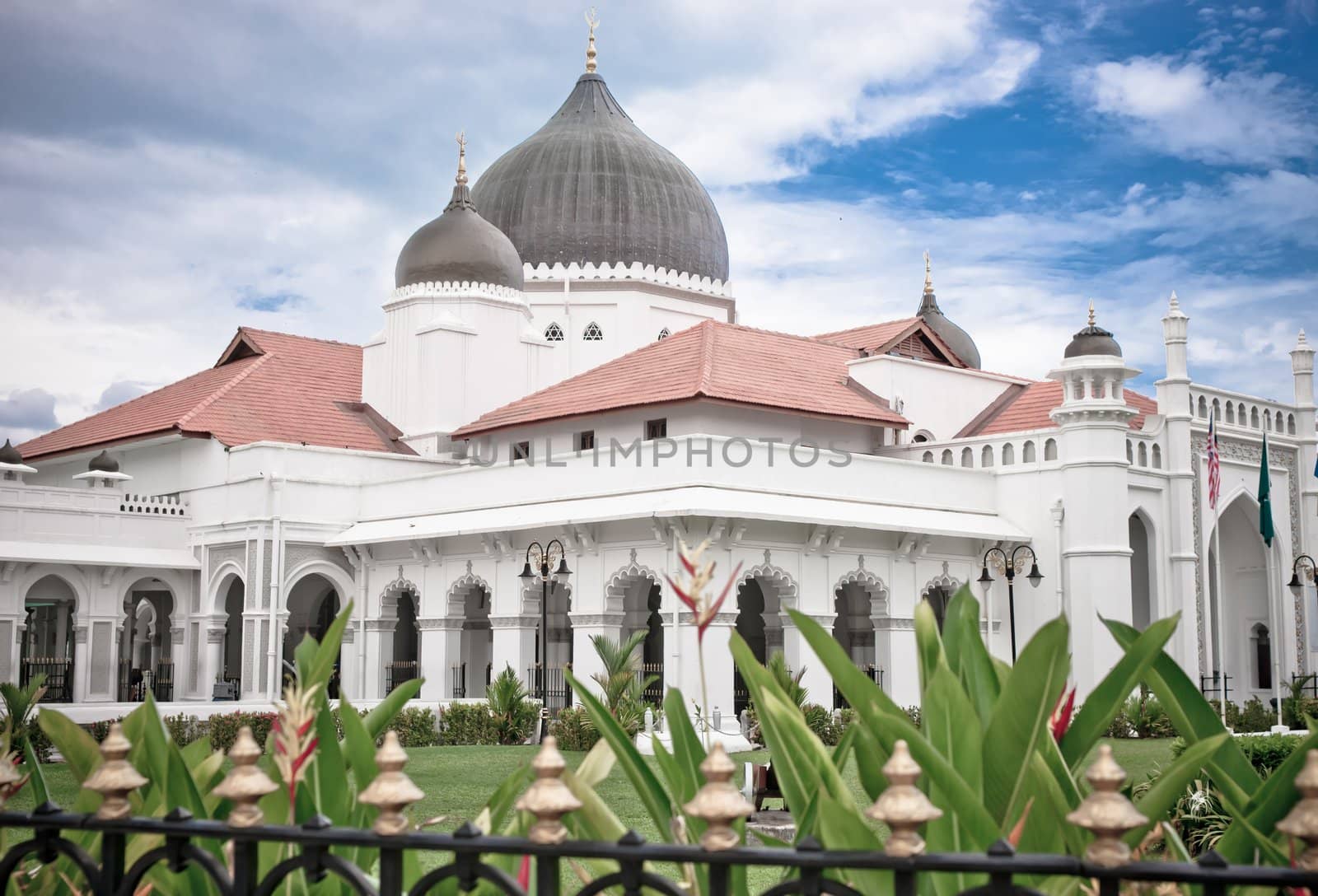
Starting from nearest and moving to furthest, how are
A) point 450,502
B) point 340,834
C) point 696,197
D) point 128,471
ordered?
point 340,834, point 450,502, point 128,471, point 696,197

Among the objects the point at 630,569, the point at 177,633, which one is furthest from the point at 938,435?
the point at 177,633

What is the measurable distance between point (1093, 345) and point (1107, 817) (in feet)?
69.3

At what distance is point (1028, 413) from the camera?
2642 centimetres

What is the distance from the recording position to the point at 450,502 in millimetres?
24797

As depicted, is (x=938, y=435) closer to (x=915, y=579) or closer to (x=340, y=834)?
(x=915, y=579)

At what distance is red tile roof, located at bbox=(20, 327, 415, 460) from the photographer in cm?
→ 2761

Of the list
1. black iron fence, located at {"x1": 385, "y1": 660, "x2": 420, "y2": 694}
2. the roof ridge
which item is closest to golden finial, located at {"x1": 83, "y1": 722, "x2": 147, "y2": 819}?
black iron fence, located at {"x1": 385, "y1": 660, "x2": 420, "y2": 694}

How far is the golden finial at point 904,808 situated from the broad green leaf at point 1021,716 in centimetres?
54

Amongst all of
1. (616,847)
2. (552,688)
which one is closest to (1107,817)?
(616,847)

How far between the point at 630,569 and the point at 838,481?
12.1 ft

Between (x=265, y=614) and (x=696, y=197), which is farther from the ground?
(x=696, y=197)

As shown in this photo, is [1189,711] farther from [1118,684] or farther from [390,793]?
[390,793]

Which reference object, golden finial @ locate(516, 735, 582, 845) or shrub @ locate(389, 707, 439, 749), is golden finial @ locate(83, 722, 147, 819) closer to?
golden finial @ locate(516, 735, 582, 845)

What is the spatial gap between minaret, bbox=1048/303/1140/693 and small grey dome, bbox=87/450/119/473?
17.5 metres
